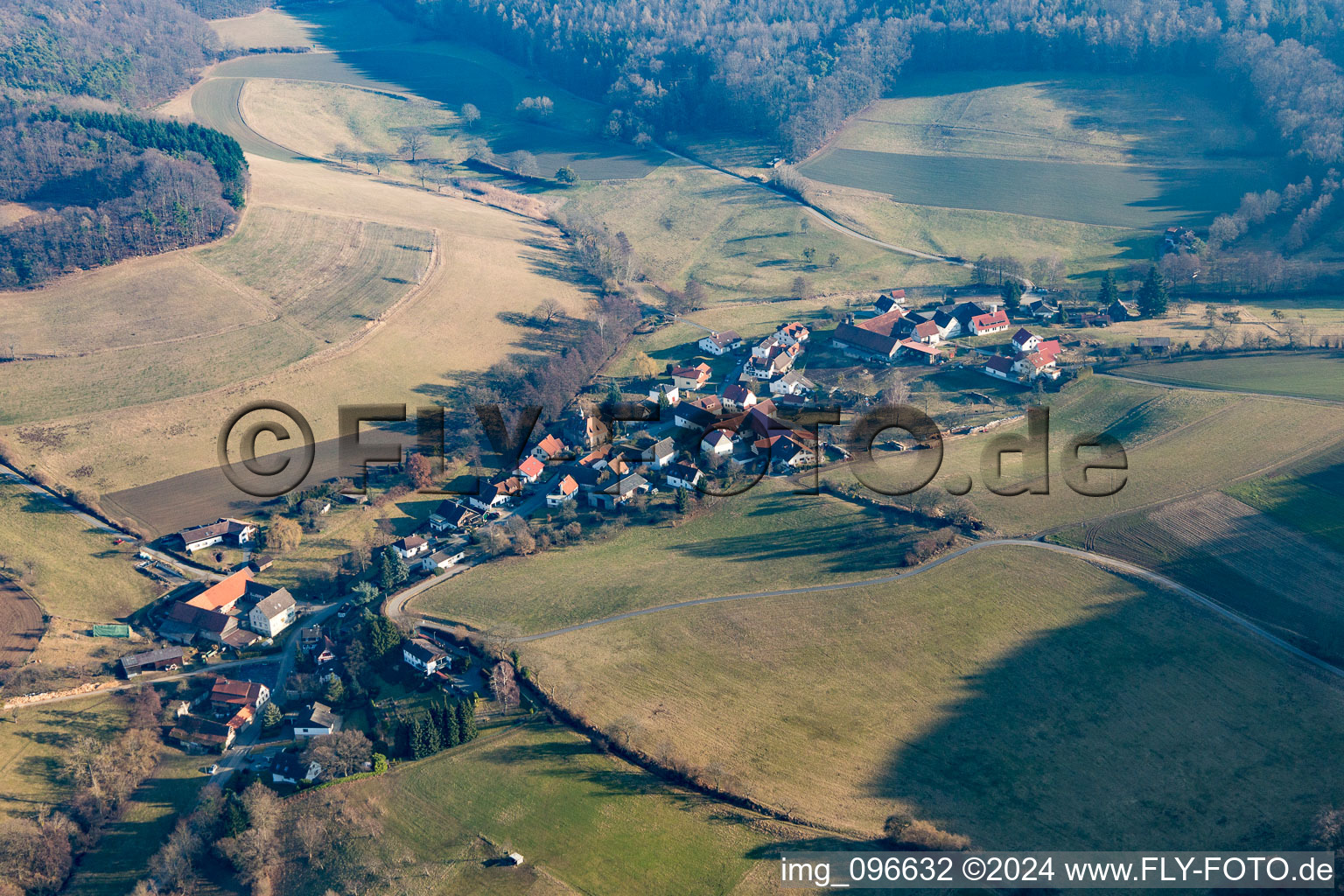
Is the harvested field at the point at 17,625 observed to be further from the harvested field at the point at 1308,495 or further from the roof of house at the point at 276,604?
the harvested field at the point at 1308,495

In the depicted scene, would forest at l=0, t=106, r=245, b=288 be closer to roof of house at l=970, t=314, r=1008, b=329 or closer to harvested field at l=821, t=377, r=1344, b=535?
harvested field at l=821, t=377, r=1344, b=535

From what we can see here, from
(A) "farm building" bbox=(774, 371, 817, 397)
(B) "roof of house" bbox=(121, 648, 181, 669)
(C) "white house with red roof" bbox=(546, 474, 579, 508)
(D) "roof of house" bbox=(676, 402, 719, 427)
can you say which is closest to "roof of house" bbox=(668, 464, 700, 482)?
(D) "roof of house" bbox=(676, 402, 719, 427)

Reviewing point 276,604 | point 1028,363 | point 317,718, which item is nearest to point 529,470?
point 276,604

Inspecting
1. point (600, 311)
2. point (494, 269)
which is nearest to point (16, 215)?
point (494, 269)

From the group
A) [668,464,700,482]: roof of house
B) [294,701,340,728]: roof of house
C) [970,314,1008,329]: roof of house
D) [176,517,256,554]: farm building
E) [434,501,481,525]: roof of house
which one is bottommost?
[294,701,340,728]: roof of house

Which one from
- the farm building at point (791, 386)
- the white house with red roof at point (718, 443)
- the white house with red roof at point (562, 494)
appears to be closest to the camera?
the white house with red roof at point (562, 494)

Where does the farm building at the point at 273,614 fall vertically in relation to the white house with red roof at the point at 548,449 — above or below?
below

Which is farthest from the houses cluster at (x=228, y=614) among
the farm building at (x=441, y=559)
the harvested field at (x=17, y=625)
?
the farm building at (x=441, y=559)

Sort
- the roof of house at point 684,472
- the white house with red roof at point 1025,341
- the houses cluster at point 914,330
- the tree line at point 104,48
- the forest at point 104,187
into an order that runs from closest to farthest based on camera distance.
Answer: the roof of house at point 684,472 → the white house with red roof at point 1025,341 → the houses cluster at point 914,330 → the forest at point 104,187 → the tree line at point 104,48
